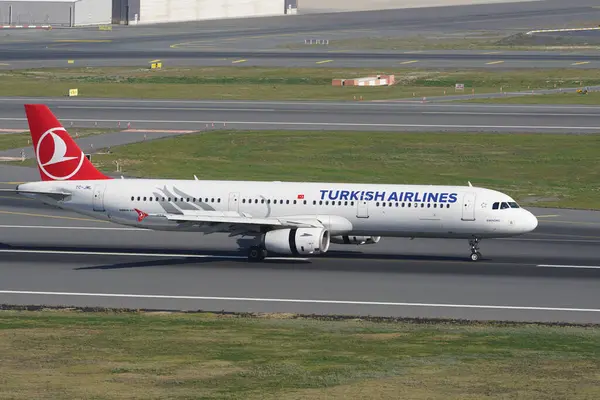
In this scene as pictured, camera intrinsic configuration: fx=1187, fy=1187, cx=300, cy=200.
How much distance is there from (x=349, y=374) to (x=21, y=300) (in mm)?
20436

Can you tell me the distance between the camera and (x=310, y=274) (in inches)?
2307

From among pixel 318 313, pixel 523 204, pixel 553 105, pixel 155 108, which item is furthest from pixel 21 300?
pixel 553 105

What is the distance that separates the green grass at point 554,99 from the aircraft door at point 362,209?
7403 cm

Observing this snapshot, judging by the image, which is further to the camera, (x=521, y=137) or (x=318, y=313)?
(x=521, y=137)

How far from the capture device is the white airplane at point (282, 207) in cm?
6084

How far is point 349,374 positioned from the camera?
37031 millimetres

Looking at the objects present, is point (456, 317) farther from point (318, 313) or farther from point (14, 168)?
point (14, 168)

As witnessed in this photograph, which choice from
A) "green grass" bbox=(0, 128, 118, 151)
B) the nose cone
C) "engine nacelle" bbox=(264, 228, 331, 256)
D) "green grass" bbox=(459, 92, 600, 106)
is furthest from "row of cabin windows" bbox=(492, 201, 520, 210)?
"green grass" bbox=(459, 92, 600, 106)

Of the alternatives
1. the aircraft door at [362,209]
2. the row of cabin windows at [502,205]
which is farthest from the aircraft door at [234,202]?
the row of cabin windows at [502,205]

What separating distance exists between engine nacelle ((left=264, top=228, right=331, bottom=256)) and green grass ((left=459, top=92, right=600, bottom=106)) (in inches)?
3002

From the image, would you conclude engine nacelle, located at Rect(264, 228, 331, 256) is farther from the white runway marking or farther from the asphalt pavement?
the white runway marking

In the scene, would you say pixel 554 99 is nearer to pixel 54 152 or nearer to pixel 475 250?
pixel 475 250

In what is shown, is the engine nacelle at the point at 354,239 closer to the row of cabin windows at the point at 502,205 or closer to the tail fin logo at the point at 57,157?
the row of cabin windows at the point at 502,205

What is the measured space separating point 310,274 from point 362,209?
512 centimetres
